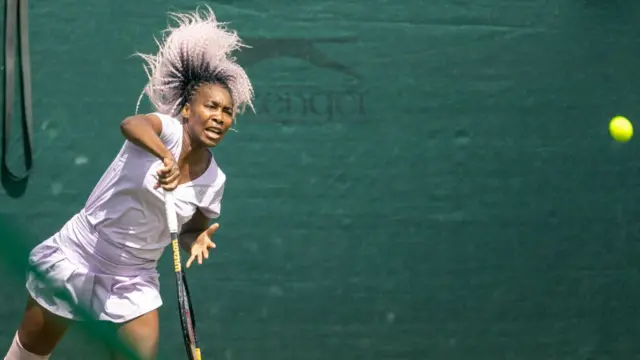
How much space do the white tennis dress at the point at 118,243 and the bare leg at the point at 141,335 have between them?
0.03 metres

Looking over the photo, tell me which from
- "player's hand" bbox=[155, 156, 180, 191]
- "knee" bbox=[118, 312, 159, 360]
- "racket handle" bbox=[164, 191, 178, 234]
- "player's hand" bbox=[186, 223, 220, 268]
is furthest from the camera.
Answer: "player's hand" bbox=[186, 223, 220, 268]

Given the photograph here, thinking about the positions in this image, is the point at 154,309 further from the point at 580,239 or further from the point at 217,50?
the point at 580,239

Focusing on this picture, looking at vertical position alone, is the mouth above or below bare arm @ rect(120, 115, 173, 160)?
below

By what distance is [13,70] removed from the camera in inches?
206

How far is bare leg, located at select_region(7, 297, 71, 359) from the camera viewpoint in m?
4.12

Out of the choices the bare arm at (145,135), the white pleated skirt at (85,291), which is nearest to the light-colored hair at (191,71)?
the bare arm at (145,135)

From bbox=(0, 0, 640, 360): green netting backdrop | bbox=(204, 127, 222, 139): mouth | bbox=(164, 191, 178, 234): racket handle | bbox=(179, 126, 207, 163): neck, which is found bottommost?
bbox=(0, 0, 640, 360): green netting backdrop

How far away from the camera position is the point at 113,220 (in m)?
4.10

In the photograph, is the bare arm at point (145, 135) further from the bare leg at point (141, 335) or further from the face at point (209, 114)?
the bare leg at point (141, 335)

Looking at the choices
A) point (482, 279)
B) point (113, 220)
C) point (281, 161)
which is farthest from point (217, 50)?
point (482, 279)

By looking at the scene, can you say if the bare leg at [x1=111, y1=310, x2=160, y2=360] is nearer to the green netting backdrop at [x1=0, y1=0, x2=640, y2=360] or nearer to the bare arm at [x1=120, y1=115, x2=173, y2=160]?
the bare arm at [x1=120, y1=115, x2=173, y2=160]

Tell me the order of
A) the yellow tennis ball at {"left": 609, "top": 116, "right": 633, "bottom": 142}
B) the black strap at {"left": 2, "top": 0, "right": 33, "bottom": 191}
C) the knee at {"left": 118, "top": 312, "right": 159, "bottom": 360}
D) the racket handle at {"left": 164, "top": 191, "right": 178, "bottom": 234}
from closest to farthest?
the racket handle at {"left": 164, "top": 191, "right": 178, "bottom": 234} < the knee at {"left": 118, "top": 312, "right": 159, "bottom": 360} < the black strap at {"left": 2, "top": 0, "right": 33, "bottom": 191} < the yellow tennis ball at {"left": 609, "top": 116, "right": 633, "bottom": 142}

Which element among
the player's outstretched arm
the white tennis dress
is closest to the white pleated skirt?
the white tennis dress

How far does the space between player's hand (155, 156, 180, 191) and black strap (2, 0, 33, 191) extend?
67.0 inches
